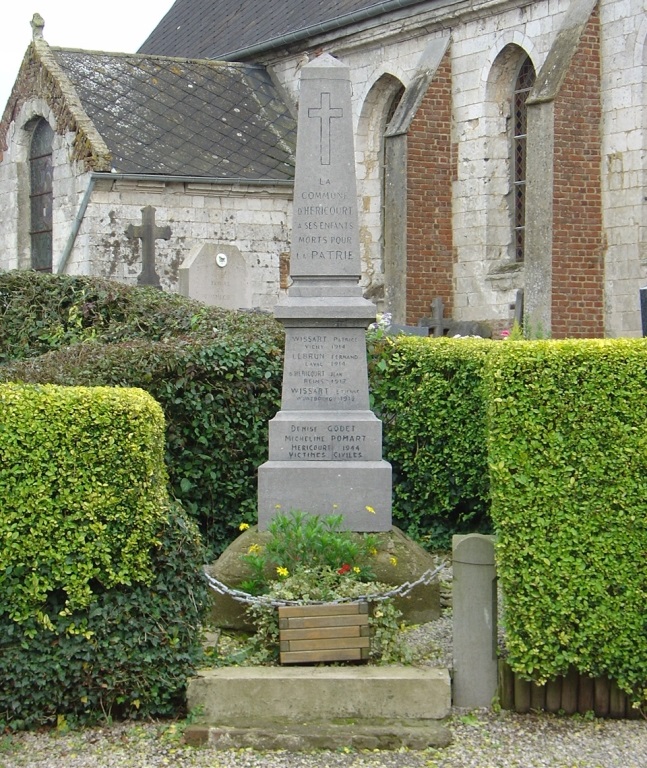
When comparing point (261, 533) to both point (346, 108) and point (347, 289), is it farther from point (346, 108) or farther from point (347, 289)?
point (346, 108)

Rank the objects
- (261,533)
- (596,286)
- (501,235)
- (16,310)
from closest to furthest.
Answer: (261,533), (16,310), (596,286), (501,235)

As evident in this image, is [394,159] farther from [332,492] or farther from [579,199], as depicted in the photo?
[332,492]

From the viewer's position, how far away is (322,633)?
21.6ft

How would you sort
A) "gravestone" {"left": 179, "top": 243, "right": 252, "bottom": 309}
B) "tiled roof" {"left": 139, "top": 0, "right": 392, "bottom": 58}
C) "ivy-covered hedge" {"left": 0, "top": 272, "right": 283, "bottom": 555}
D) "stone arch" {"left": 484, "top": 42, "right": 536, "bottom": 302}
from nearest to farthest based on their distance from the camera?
"ivy-covered hedge" {"left": 0, "top": 272, "right": 283, "bottom": 555} < "gravestone" {"left": 179, "top": 243, "right": 252, "bottom": 309} < "stone arch" {"left": 484, "top": 42, "right": 536, "bottom": 302} < "tiled roof" {"left": 139, "top": 0, "right": 392, "bottom": 58}

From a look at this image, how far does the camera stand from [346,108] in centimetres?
866

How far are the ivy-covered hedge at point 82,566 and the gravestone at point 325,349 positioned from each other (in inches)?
83.3

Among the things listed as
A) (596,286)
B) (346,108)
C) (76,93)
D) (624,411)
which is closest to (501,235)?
(596,286)

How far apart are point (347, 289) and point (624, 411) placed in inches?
106

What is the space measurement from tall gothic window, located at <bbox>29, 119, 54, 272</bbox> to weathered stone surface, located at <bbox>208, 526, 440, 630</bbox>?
15341 millimetres

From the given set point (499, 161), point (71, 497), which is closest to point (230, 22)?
point (499, 161)

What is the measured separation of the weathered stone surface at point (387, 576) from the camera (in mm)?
7551

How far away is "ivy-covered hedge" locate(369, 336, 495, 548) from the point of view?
32.4 feet

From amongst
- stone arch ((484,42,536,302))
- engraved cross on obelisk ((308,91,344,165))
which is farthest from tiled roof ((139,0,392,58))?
engraved cross on obelisk ((308,91,344,165))

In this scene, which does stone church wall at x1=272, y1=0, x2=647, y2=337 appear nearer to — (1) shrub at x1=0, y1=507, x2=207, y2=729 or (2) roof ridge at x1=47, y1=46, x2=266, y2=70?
(2) roof ridge at x1=47, y1=46, x2=266, y2=70
